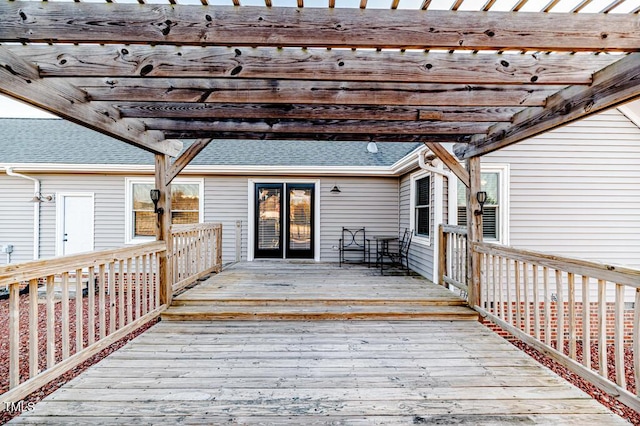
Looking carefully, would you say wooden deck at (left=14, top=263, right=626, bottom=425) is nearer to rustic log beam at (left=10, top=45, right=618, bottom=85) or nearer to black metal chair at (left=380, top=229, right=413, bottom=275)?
rustic log beam at (left=10, top=45, right=618, bottom=85)

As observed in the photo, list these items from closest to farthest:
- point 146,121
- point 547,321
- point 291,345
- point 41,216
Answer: point 547,321, point 291,345, point 146,121, point 41,216

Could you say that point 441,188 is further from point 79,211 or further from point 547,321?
point 79,211

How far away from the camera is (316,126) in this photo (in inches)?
143

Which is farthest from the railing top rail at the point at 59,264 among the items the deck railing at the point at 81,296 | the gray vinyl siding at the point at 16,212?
the gray vinyl siding at the point at 16,212

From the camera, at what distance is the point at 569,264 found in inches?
105

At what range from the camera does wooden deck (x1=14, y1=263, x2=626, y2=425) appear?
6.89 feet

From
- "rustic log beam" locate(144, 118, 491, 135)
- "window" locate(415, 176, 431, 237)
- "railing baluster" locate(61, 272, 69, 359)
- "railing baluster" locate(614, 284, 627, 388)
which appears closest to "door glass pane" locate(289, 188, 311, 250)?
"window" locate(415, 176, 431, 237)

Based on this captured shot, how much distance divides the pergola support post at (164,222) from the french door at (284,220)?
3.49 metres

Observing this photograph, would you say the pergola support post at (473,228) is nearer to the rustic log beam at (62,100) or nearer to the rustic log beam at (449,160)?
the rustic log beam at (449,160)

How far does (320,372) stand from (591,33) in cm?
289

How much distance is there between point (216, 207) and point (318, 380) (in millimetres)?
5818

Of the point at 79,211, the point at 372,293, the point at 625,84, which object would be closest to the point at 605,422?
the point at 625,84

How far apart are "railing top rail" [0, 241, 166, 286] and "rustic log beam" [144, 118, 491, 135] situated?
1439mm
